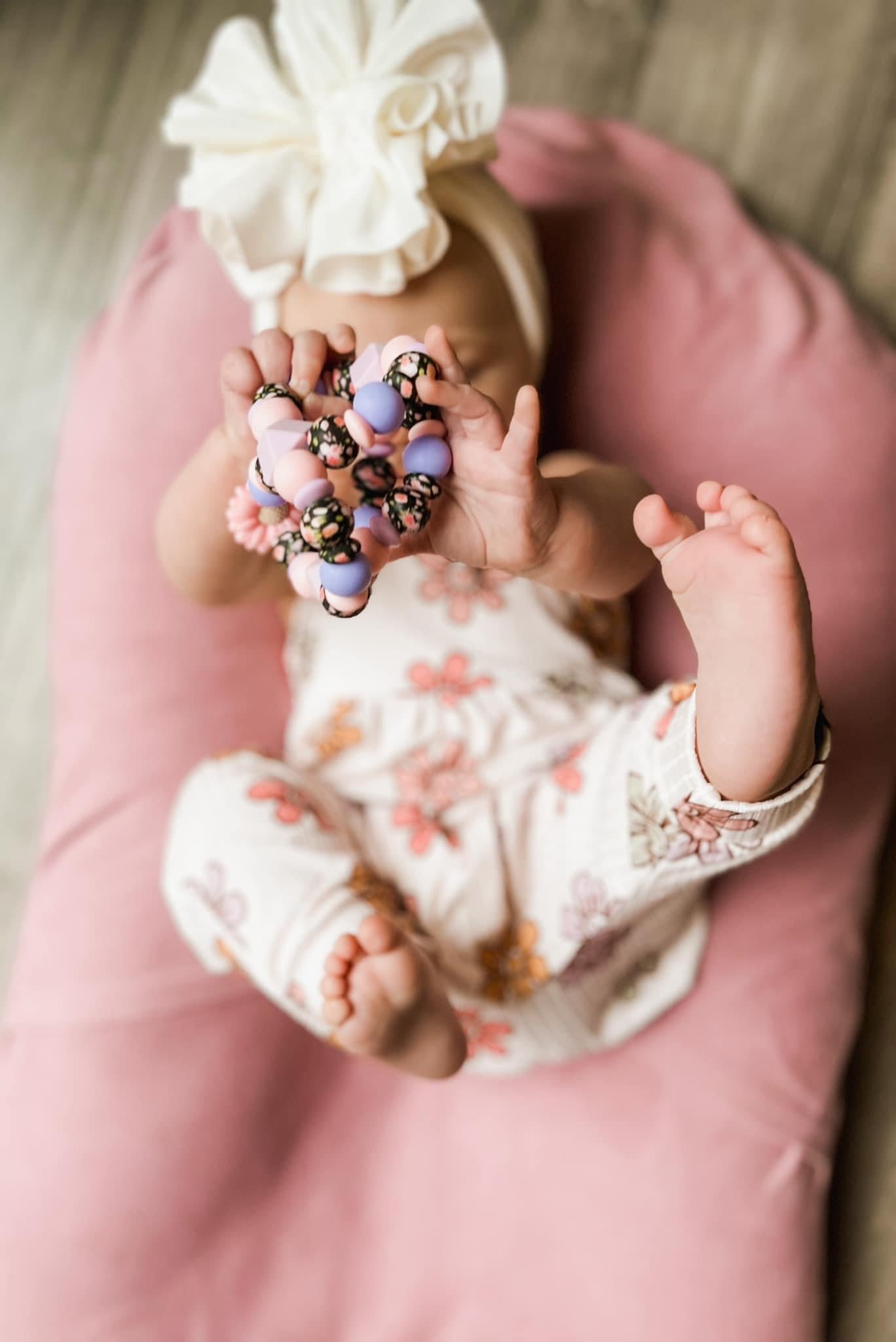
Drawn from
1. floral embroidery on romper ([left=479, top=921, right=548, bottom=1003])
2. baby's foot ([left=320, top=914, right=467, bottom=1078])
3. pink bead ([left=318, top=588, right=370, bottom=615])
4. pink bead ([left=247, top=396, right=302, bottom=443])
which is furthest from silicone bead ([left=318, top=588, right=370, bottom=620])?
floral embroidery on romper ([left=479, top=921, right=548, bottom=1003])

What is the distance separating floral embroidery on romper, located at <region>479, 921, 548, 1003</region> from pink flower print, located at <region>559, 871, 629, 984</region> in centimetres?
3

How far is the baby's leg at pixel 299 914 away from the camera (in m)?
0.83

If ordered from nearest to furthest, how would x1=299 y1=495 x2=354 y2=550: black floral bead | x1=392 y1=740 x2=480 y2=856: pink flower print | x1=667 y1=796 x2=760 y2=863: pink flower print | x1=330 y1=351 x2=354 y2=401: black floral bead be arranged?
1. x1=299 y1=495 x2=354 y2=550: black floral bead
2. x1=330 y1=351 x2=354 y2=401: black floral bead
3. x1=667 y1=796 x2=760 y2=863: pink flower print
4. x1=392 y1=740 x2=480 y2=856: pink flower print

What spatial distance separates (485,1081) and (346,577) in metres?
0.68

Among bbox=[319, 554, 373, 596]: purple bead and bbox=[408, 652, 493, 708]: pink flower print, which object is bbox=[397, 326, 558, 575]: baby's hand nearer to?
bbox=[319, 554, 373, 596]: purple bead

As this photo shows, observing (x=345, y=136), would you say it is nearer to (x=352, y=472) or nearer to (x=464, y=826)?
(x=352, y=472)

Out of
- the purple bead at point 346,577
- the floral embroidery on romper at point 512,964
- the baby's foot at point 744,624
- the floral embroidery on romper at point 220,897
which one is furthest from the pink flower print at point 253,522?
the floral embroidery on romper at point 512,964

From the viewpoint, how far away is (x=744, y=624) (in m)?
0.67

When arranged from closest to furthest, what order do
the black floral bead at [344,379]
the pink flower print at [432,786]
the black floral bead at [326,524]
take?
the black floral bead at [326,524], the black floral bead at [344,379], the pink flower print at [432,786]

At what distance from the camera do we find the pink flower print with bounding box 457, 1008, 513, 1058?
1006 mm

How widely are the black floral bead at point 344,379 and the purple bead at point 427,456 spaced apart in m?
0.05

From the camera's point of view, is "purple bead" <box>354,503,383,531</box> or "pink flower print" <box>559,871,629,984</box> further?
"pink flower print" <box>559,871,629,984</box>

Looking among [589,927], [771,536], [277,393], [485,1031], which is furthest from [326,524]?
[485,1031]

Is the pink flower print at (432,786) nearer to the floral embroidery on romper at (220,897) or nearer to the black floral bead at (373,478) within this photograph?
the floral embroidery on romper at (220,897)
